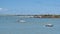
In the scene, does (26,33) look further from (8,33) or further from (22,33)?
(8,33)

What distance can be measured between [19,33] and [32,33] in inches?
41.7

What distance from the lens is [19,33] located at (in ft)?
46.6

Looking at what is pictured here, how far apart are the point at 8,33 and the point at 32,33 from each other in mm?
1935

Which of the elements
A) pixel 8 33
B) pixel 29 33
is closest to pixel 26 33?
pixel 29 33

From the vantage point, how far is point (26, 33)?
47.2 feet

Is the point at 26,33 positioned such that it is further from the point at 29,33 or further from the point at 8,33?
the point at 8,33

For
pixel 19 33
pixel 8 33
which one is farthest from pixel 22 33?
pixel 8 33

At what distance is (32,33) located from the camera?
47.1 ft

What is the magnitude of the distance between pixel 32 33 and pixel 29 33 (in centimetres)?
26

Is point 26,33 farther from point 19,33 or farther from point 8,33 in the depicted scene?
point 8,33

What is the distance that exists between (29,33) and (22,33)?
565 mm

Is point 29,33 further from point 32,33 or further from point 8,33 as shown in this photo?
point 8,33

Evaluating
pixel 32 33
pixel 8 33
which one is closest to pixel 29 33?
pixel 32 33

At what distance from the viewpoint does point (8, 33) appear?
1414cm
